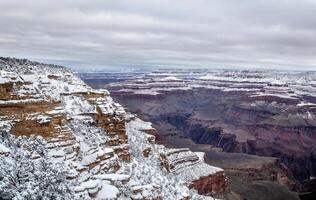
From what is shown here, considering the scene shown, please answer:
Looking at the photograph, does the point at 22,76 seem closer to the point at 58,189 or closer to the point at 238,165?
the point at 58,189

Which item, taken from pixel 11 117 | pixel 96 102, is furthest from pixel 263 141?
pixel 11 117

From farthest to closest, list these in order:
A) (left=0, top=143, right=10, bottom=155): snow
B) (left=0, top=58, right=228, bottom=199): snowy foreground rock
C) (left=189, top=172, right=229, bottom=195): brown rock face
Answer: (left=189, top=172, right=229, bottom=195): brown rock face
(left=0, top=143, right=10, bottom=155): snow
(left=0, top=58, right=228, bottom=199): snowy foreground rock

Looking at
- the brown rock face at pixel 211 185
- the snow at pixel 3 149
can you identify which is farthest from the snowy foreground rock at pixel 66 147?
the brown rock face at pixel 211 185

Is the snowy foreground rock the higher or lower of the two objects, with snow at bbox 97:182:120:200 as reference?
higher

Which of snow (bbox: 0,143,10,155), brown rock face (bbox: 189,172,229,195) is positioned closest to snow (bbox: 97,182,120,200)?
snow (bbox: 0,143,10,155)

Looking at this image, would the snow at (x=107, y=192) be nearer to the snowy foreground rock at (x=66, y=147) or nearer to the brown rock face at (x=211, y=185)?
the snowy foreground rock at (x=66, y=147)

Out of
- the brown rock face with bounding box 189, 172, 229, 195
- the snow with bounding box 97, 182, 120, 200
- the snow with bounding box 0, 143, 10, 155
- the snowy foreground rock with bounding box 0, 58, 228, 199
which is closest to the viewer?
the snowy foreground rock with bounding box 0, 58, 228, 199

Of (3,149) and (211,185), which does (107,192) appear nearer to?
(3,149)

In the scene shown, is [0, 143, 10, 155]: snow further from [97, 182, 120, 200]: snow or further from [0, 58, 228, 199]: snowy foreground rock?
[97, 182, 120, 200]: snow
